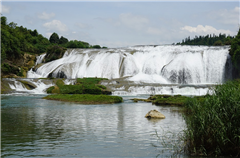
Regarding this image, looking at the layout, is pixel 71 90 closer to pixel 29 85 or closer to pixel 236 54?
pixel 29 85

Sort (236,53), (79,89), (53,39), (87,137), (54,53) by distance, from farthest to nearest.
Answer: (53,39), (54,53), (236,53), (79,89), (87,137)

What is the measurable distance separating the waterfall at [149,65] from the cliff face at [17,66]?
8.16 ft

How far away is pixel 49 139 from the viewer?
1271 cm

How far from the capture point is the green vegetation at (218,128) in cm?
934

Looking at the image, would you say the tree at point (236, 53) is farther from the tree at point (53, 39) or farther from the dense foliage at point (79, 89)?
the tree at point (53, 39)

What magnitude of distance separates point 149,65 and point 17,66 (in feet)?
93.7

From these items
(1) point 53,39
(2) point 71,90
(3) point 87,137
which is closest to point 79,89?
(2) point 71,90

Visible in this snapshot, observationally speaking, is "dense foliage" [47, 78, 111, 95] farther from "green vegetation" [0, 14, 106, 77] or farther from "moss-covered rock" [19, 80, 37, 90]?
"green vegetation" [0, 14, 106, 77]

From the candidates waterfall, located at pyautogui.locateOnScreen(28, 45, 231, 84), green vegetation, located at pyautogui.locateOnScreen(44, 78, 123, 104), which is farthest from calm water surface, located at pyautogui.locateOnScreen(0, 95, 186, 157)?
waterfall, located at pyautogui.locateOnScreen(28, 45, 231, 84)

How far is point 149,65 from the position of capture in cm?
6266

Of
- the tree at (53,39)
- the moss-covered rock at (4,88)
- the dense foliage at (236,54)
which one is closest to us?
the moss-covered rock at (4,88)

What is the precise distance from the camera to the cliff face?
190ft

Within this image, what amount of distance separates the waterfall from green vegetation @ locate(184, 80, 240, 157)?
44615 millimetres

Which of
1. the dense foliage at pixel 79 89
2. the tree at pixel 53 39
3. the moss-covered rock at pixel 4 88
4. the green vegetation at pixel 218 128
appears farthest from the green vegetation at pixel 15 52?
the green vegetation at pixel 218 128
